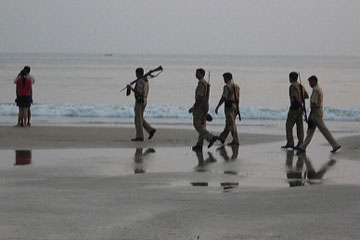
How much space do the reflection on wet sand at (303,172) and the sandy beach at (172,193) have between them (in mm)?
35

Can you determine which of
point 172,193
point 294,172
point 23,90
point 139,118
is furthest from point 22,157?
point 23,90

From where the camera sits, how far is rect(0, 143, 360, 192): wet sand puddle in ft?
46.3

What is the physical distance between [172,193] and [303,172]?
3621 millimetres

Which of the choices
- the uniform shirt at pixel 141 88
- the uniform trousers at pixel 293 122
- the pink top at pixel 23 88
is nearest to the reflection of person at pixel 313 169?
the uniform trousers at pixel 293 122

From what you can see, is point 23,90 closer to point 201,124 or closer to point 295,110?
point 201,124

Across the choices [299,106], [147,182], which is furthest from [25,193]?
[299,106]

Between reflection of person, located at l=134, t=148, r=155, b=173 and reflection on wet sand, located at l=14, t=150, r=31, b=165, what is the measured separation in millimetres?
2015

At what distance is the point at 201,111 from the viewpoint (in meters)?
19.5

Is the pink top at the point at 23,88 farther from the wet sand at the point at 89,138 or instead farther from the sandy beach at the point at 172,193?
the sandy beach at the point at 172,193

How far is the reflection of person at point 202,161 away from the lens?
15820 millimetres

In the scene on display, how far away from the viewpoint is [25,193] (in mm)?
12211

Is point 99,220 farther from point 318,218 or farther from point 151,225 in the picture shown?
point 318,218

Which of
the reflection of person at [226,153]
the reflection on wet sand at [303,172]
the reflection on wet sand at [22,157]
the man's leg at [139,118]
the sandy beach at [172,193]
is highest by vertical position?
the man's leg at [139,118]

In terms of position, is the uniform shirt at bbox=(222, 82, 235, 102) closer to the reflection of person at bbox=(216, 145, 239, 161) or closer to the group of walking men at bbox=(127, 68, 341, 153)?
the group of walking men at bbox=(127, 68, 341, 153)
